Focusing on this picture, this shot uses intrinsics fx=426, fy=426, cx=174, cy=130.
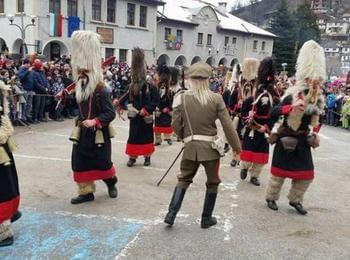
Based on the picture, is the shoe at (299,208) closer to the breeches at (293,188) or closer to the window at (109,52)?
the breeches at (293,188)

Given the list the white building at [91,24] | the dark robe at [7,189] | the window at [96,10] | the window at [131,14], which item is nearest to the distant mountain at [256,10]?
the white building at [91,24]

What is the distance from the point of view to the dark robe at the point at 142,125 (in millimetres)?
7211

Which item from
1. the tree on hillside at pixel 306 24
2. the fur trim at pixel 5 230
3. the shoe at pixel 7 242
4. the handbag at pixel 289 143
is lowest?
the shoe at pixel 7 242

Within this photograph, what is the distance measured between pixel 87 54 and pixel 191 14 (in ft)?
121

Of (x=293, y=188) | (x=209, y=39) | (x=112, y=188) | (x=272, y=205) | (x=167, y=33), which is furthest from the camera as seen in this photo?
(x=209, y=39)

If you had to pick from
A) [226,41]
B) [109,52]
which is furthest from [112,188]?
[226,41]

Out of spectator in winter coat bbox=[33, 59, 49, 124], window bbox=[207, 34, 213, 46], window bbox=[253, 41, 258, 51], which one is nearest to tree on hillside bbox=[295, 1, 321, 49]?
window bbox=[253, 41, 258, 51]

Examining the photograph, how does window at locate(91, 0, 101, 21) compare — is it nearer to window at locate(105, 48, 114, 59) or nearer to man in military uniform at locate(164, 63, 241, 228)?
window at locate(105, 48, 114, 59)

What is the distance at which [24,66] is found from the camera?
458 inches

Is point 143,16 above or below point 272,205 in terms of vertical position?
above

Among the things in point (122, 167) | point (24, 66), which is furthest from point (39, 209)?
point (24, 66)

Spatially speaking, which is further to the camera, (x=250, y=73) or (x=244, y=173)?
(x=250, y=73)

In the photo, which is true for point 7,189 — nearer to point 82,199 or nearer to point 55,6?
point 82,199

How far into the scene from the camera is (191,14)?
40.4 metres
